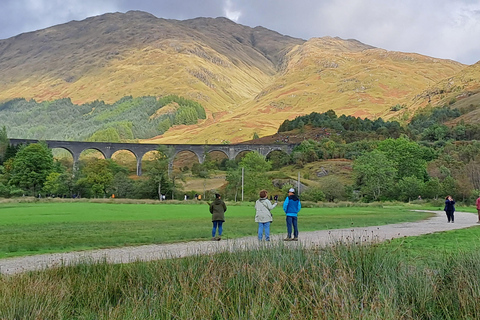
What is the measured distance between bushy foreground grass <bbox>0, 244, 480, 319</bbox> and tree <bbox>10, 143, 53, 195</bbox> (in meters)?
74.3

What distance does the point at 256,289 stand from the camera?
6.28 metres

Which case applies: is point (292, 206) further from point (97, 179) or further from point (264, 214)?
point (97, 179)

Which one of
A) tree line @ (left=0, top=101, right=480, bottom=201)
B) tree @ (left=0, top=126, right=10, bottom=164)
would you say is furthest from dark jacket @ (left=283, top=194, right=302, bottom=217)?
tree @ (left=0, top=126, right=10, bottom=164)

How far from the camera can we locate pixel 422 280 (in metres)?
6.54

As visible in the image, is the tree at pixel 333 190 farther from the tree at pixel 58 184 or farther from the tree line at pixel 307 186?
the tree at pixel 58 184

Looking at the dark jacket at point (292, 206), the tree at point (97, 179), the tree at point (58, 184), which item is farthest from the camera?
the tree at point (97, 179)

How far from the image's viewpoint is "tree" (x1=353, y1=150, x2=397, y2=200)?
229 ft

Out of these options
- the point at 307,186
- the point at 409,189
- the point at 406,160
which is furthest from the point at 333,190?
the point at 406,160

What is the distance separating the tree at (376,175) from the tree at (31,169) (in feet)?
167

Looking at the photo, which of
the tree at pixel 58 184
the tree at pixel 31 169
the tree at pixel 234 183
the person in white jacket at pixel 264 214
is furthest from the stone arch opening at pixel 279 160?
the person in white jacket at pixel 264 214

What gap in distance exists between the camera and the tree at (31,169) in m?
75.6

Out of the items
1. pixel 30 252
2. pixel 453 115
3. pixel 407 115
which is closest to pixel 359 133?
pixel 453 115

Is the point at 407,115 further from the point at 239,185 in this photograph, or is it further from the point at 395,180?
the point at 239,185

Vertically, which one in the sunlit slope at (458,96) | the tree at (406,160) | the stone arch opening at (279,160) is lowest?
the tree at (406,160)
